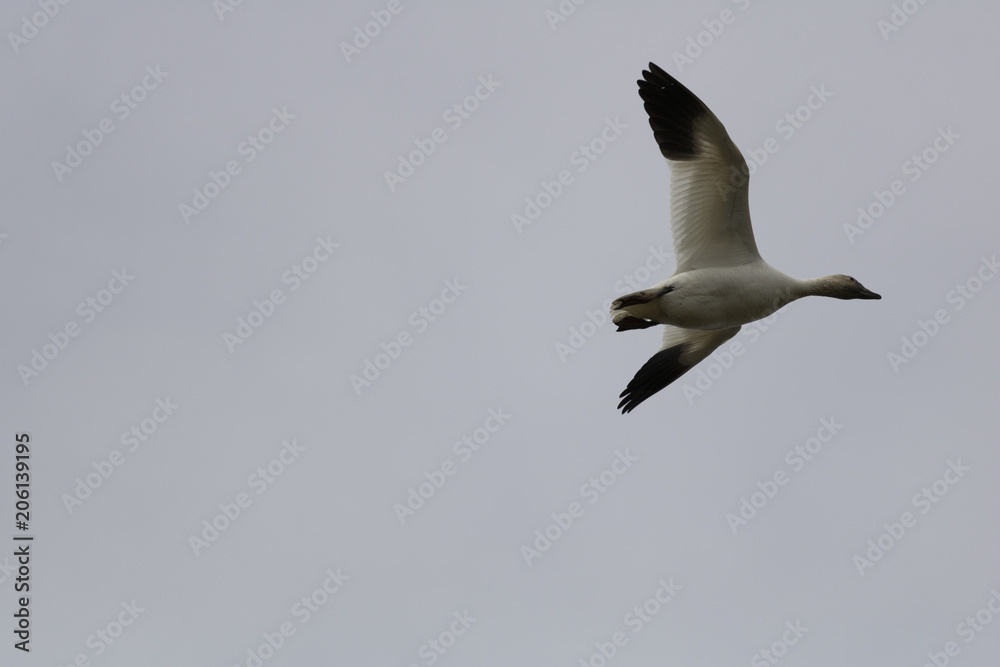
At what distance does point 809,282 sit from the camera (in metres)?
18.3

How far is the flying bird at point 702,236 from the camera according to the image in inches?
688

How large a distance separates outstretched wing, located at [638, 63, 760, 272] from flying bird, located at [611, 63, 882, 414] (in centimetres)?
1

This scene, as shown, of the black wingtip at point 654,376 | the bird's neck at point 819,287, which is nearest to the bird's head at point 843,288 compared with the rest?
the bird's neck at point 819,287

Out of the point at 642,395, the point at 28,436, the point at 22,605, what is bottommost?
the point at 22,605

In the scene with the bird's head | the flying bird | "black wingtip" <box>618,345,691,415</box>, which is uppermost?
the bird's head

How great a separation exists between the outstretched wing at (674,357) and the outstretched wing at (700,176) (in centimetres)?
185

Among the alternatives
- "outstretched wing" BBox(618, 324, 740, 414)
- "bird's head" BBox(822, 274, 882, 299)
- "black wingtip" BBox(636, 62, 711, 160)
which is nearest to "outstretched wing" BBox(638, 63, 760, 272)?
"black wingtip" BBox(636, 62, 711, 160)

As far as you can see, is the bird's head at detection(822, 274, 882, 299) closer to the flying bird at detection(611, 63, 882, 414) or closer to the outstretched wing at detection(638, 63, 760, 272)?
the flying bird at detection(611, 63, 882, 414)

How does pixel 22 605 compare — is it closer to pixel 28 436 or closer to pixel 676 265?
pixel 28 436

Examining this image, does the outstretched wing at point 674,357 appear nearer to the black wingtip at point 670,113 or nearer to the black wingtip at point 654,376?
the black wingtip at point 654,376

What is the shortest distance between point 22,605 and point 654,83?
38.4ft

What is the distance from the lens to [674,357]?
1967cm

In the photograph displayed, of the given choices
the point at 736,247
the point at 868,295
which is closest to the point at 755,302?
the point at 736,247

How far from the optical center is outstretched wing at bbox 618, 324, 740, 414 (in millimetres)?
19516
